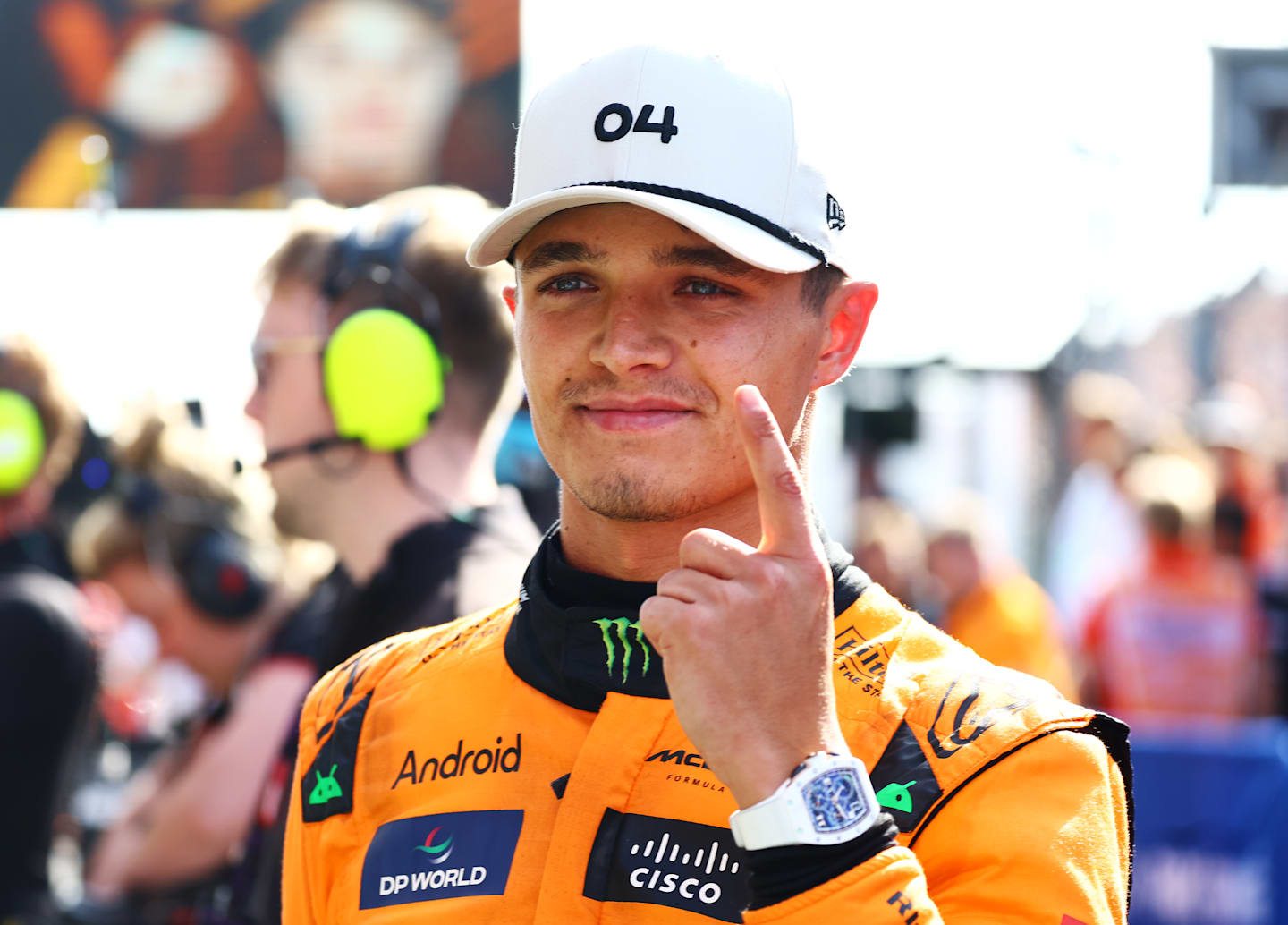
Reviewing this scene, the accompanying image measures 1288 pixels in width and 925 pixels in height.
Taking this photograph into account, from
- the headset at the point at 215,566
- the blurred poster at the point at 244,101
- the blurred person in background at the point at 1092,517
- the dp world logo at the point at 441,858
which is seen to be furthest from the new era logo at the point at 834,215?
the blurred person in background at the point at 1092,517

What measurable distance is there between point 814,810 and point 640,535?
578 millimetres

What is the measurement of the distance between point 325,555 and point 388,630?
1.67 meters

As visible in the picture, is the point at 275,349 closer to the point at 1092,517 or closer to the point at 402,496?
the point at 402,496

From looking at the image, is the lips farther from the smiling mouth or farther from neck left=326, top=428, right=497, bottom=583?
neck left=326, top=428, right=497, bottom=583

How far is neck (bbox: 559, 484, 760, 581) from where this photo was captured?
1.88 m

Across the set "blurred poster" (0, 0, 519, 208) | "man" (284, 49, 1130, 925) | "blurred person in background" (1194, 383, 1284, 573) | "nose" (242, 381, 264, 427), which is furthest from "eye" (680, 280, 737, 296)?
"blurred person in background" (1194, 383, 1284, 573)

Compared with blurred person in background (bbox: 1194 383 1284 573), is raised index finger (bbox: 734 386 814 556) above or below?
above

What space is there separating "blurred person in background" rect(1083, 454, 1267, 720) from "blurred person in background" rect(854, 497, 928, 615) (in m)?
3.01

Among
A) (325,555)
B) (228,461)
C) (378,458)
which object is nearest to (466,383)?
(378,458)

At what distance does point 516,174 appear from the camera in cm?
196

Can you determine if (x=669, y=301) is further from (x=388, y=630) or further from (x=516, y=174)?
(x=388, y=630)

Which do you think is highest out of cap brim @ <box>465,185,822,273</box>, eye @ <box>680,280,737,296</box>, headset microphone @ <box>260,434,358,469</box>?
cap brim @ <box>465,185,822,273</box>

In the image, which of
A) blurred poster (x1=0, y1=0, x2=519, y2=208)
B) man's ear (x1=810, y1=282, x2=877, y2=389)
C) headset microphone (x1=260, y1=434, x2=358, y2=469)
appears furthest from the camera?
blurred poster (x1=0, y1=0, x2=519, y2=208)

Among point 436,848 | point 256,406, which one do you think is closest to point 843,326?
point 436,848
